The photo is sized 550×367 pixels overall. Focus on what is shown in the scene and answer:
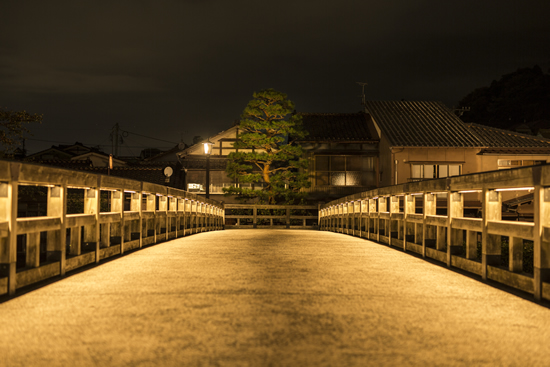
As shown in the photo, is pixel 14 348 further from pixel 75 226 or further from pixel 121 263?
pixel 121 263

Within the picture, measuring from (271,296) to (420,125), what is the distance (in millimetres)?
22866

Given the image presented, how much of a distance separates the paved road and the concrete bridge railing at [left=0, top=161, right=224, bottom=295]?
0.85 ft

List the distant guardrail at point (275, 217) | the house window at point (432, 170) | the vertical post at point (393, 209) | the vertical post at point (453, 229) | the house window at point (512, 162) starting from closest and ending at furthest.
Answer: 1. the vertical post at point (453, 229)
2. the vertical post at point (393, 209)
3. the distant guardrail at point (275, 217)
4. the house window at point (512, 162)
5. the house window at point (432, 170)

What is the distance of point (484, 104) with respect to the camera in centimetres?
5041

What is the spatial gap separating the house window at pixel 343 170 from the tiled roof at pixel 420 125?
2235 mm

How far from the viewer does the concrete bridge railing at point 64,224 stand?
378cm

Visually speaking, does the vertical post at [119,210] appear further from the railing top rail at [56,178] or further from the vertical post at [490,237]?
the vertical post at [490,237]

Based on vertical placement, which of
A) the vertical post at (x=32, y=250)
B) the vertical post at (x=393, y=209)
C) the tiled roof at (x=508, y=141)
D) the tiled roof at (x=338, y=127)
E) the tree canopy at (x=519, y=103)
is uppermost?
the tree canopy at (x=519, y=103)

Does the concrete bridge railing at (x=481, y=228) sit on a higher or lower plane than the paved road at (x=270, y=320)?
higher

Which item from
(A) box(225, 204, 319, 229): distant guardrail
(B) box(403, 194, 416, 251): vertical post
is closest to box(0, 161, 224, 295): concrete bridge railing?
(B) box(403, 194, 416, 251): vertical post

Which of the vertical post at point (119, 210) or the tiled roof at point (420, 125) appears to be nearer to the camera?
the vertical post at point (119, 210)

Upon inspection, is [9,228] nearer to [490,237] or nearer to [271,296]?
[271,296]

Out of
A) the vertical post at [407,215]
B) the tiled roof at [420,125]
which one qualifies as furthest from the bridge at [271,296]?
the tiled roof at [420,125]

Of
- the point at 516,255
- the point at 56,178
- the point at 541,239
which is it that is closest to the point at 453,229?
the point at 516,255
